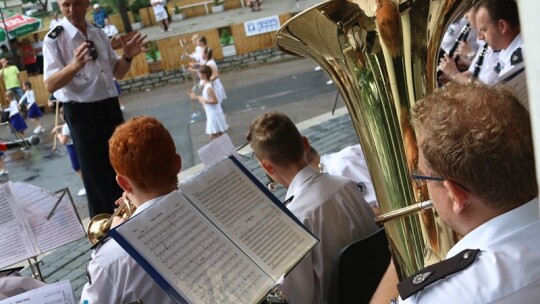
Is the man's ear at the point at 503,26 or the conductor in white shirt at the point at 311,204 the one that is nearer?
the conductor in white shirt at the point at 311,204

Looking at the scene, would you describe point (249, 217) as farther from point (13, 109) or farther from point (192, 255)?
point (13, 109)

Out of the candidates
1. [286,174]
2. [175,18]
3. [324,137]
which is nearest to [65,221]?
[286,174]

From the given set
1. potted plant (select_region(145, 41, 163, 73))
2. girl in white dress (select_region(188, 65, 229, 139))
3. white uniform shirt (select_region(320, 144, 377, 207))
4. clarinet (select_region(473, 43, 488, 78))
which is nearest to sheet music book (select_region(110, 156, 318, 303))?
white uniform shirt (select_region(320, 144, 377, 207))

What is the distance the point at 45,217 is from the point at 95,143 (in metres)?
1.64

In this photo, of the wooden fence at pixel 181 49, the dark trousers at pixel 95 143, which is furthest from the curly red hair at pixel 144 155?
the wooden fence at pixel 181 49

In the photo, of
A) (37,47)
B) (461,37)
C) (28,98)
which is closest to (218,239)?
(461,37)

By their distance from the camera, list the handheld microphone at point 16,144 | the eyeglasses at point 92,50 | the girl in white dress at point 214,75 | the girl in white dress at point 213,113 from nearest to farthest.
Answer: the handheld microphone at point 16,144
the eyeglasses at point 92,50
the girl in white dress at point 213,113
the girl in white dress at point 214,75

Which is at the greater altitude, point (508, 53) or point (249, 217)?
point (249, 217)

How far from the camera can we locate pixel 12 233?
213 centimetres

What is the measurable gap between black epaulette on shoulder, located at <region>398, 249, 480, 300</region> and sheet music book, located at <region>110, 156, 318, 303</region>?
53 cm

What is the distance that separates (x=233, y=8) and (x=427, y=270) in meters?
22.8

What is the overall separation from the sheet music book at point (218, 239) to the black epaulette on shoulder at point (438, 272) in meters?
0.53

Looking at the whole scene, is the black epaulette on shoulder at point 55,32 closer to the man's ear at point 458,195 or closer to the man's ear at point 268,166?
the man's ear at point 268,166

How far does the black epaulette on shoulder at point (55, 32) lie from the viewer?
3.68 m
